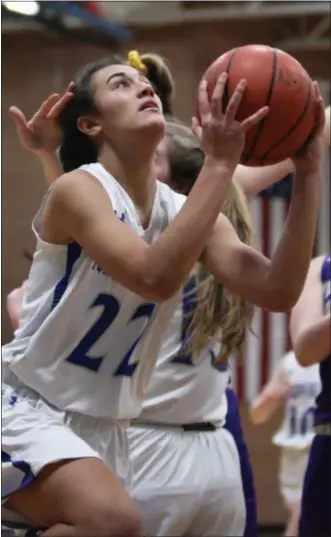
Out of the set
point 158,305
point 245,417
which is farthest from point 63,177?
point 245,417

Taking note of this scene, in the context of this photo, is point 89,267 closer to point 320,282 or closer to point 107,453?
point 107,453

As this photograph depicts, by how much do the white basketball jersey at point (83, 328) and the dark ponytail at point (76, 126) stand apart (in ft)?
0.52

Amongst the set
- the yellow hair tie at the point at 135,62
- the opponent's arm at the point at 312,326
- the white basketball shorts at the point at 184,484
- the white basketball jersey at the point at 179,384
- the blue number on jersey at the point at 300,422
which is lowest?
the blue number on jersey at the point at 300,422

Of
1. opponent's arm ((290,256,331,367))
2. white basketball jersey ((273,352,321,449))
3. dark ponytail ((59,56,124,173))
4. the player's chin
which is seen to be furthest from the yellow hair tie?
white basketball jersey ((273,352,321,449))

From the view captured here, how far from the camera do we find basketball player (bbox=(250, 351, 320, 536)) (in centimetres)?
486

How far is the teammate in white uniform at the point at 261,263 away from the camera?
210cm

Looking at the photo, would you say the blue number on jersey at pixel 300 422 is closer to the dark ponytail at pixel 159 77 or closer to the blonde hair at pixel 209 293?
the blonde hair at pixel 209 293

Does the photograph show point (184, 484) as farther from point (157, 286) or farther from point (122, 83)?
point (122, 83)

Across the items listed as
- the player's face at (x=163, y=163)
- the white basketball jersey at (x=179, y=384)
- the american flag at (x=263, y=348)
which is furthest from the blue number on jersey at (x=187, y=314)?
the american flag at (x=263, y=348)

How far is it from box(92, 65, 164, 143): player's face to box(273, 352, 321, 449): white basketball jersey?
2.83m

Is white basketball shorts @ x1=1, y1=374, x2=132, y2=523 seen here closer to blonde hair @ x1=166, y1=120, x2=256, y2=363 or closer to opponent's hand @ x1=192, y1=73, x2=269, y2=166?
blonde hair @ x1=166, y1=120, x2=256, y2=363

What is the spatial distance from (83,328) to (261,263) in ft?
1.32

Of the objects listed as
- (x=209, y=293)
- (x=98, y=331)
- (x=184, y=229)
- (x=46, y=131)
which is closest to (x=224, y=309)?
(x=209, y=293)

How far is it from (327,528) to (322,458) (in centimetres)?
20
